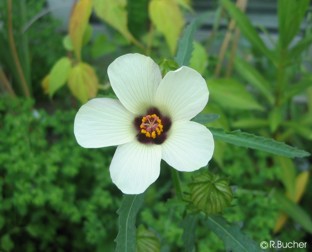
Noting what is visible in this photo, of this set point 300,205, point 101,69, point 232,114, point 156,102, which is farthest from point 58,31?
point 156,102

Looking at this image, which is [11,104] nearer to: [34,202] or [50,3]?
[34,202]

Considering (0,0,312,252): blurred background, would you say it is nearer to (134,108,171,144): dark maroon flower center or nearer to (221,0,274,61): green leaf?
(221,0,274,61): green leaf

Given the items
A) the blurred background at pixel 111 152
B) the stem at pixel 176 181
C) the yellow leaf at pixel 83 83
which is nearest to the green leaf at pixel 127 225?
the stem at pixel 176 181

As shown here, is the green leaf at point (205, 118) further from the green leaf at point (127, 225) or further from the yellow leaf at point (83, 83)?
the yellow leaf at point (83, 83)

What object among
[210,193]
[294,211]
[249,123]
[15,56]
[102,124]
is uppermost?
[102,124]

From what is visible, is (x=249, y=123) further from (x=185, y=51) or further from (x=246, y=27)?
(x=185, y=51)

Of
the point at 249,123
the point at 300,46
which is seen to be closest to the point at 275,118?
the point at 249,123
